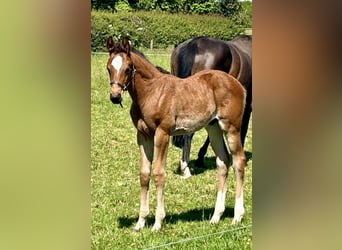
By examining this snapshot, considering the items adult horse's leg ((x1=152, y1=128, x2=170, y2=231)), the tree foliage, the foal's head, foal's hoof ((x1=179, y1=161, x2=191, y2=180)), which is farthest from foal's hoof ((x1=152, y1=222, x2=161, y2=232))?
the tree foliage

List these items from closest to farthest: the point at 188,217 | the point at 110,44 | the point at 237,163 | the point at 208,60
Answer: the point at 110,44 < the point at 188,217 < the point at 237,163 < the point at 208,60

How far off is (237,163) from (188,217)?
13.2 inches

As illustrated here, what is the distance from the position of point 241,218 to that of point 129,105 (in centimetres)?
69

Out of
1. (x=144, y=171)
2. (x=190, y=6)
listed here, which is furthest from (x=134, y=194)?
(x=190, y=6)

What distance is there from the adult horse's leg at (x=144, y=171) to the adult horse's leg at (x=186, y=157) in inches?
8.2

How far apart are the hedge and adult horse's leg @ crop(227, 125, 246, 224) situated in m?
0.44

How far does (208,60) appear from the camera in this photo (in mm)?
2441

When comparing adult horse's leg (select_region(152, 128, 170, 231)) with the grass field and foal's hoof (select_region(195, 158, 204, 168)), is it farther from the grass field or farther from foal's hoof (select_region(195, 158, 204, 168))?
foal's hoof (select_region(195, 158, 204, 168))

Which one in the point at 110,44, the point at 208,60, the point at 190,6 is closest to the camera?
the point at 110,44

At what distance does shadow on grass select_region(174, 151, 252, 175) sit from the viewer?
7.39 feet

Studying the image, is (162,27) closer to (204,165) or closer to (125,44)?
(125,44)
